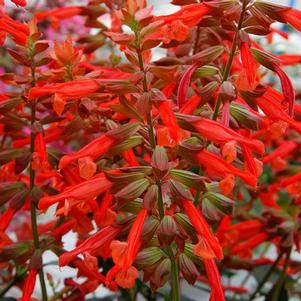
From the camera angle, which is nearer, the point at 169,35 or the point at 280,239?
the point at 169,35

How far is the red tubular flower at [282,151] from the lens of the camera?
966 mm

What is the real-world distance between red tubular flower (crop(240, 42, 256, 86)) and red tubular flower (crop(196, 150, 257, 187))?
0.08 meters

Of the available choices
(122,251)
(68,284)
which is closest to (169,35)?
(122,251)

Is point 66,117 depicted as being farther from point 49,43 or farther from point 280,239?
point 280,239

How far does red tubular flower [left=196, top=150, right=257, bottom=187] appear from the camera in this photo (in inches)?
24.0

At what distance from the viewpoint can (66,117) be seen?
0.84m

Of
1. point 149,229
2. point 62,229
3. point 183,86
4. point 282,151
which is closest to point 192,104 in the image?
point 183,86

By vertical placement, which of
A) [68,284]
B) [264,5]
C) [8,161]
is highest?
[264,5]

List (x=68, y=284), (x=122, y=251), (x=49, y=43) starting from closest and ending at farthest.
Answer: (x=122, y=251), (x=49, y=43), (x=68, y=284)

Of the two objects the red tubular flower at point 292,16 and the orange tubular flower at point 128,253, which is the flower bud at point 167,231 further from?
the red tubular flower at point 292,16

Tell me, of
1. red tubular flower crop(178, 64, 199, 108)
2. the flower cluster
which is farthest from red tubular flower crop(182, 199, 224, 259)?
red tubular flower crop(178, 64, 199, 108)

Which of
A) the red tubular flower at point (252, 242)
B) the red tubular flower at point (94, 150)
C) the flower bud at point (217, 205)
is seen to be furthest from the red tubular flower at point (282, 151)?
the red tubular flower at point (94, 150)

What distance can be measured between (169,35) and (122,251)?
22cm

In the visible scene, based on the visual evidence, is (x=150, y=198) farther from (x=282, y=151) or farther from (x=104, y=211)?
(x=282, y=151)
